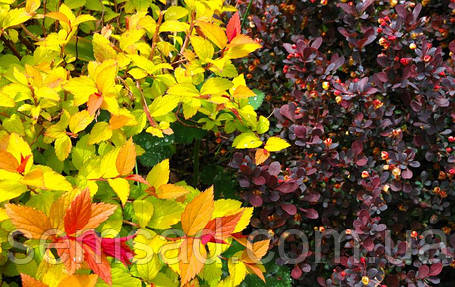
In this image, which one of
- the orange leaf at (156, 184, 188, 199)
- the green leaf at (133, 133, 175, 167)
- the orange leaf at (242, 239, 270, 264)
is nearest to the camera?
the orange leaf at (156, 184, 188, 199)

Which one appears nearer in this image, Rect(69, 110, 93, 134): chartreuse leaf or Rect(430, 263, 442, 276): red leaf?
Rect(69, 110, 93, 134): chartreuse leaf

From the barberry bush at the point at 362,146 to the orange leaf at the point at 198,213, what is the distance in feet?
2.28

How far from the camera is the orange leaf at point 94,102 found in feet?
4.08

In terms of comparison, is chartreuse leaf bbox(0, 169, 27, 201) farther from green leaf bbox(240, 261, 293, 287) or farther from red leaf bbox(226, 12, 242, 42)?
green leaf bbox(240, 261, 293, 287)

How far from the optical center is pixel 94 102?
126cm

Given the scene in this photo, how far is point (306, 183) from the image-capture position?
193 cm

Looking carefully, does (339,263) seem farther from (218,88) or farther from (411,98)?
(218,88)

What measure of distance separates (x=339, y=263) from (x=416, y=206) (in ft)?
1.22

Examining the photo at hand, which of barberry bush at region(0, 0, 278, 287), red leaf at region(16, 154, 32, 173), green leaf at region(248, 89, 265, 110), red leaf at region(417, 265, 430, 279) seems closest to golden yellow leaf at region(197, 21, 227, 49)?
barberry bush at region(0, 0, 278, 287)

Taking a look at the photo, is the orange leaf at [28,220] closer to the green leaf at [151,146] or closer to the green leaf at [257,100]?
the green leaf at [151,146]

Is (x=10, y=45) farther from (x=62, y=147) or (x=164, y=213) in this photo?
(x=164, y=213)

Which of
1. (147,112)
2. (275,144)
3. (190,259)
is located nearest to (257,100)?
(275,144)

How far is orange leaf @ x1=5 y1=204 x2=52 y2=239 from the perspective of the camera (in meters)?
1.01

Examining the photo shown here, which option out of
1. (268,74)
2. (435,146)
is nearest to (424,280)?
(435,146)
